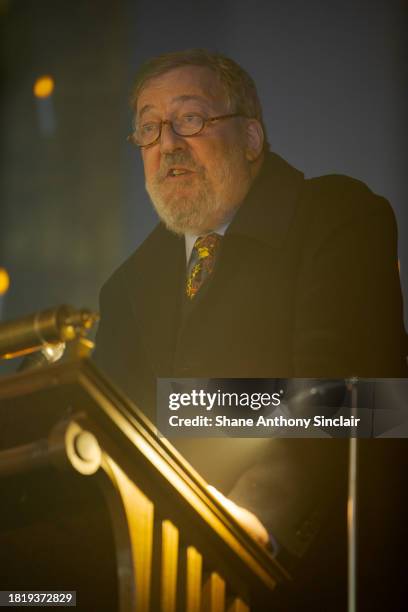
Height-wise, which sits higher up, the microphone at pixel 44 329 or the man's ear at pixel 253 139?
the man's ear at pixel 253 139

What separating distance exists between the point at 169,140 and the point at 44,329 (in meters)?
1.26

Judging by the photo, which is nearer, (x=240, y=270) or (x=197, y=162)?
(x=240, y=270)

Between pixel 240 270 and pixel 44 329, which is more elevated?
pixel 240 270

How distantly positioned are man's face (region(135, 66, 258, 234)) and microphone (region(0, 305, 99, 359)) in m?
1.18

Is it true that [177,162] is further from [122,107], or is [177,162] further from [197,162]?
[122,107]

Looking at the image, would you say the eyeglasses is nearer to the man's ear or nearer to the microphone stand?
the man's ear

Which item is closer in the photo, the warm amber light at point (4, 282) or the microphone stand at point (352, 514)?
the microphone stand at point (352, 514)

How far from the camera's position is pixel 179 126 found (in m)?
2.30

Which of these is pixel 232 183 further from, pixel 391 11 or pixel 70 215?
pixel 391 11

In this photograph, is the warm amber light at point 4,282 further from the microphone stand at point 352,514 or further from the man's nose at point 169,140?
the microphone stand at point 352,514

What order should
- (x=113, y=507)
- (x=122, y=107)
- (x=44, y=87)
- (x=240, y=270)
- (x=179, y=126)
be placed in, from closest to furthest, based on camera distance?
(x=113, y=507) < (x=240, y=270) < (x=179, y=126) < (x=122, y=107) < (x=44, y=87)


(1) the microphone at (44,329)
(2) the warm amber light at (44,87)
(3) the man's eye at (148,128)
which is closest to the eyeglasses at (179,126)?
(3) the man's eye at (148,128)

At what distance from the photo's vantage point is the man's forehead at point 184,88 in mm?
2338

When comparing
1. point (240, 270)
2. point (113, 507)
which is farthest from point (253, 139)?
point (113, 507)
